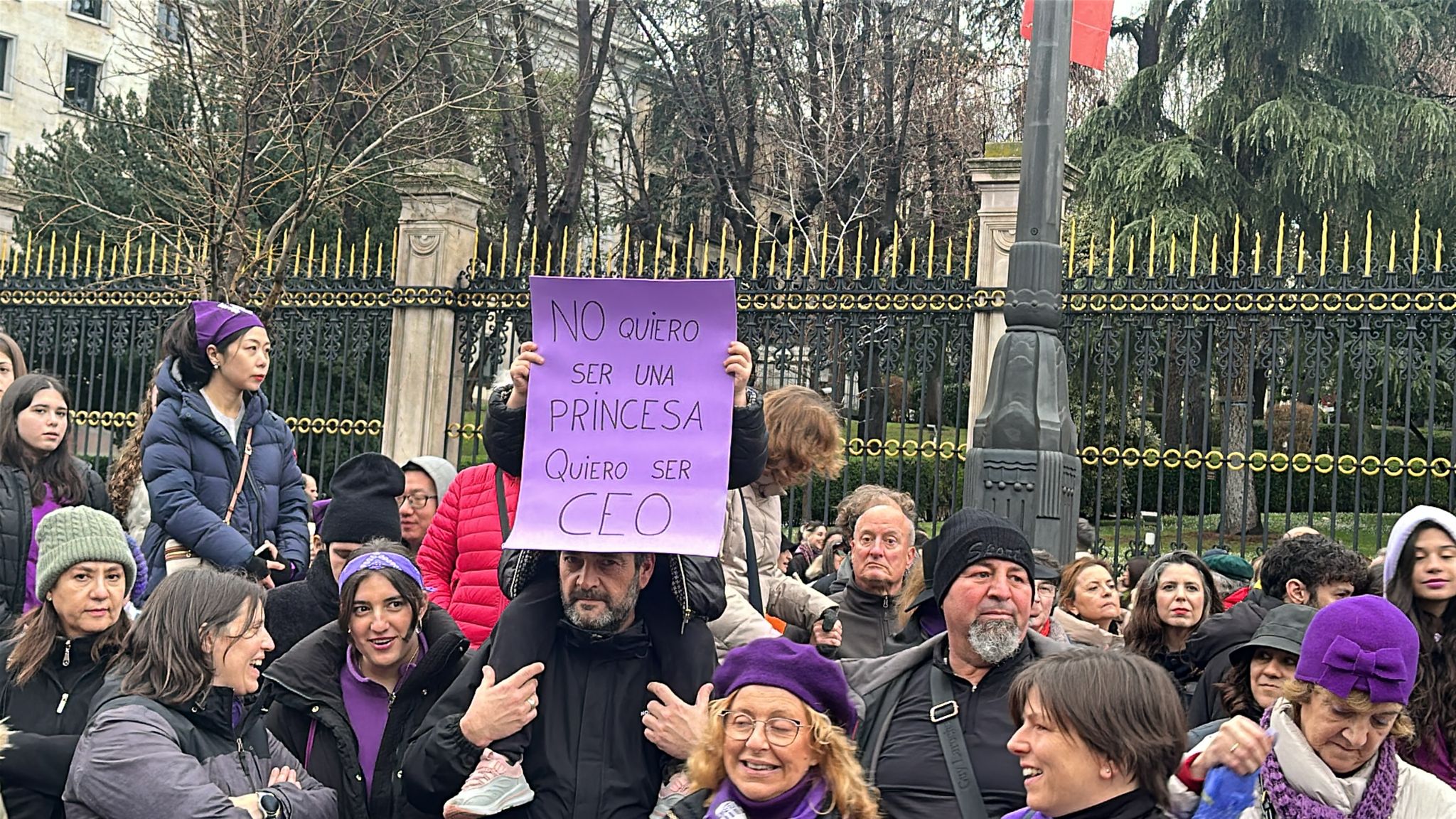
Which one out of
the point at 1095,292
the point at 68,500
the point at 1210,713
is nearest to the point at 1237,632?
the point at 1210,713

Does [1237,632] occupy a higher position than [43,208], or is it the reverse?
[43,208]

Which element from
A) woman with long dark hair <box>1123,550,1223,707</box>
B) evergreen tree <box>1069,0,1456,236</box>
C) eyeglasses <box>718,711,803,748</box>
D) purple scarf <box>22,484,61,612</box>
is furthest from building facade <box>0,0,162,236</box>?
eyeglasses <box>718,711,803,748</box>

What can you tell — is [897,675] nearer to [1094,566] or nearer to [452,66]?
[1094,566]

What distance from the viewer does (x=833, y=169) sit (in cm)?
2297

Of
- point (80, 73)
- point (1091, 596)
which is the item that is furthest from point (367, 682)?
point (80, 73)

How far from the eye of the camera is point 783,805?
3.85 m

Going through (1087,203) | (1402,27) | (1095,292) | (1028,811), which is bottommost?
(1028,811)

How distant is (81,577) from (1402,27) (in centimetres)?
2268

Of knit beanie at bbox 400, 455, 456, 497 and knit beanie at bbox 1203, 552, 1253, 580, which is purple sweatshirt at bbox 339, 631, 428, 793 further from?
knit beanie at bbox 1203, 552, 1253, 580

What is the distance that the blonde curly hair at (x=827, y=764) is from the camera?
12.6ft

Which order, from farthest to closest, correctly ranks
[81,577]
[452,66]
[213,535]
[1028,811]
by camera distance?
[452,66], [213,535], [81,577], [1028,811]

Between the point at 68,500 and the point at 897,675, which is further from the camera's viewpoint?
the point at 68,500

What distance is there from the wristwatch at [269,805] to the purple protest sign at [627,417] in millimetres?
914

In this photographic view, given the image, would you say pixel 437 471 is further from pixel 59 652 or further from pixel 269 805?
pixel 269 805
